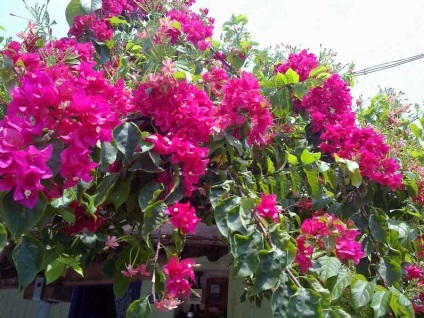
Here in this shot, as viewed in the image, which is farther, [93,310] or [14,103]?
[93,310]

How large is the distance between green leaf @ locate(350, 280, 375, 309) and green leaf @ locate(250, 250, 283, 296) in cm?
46

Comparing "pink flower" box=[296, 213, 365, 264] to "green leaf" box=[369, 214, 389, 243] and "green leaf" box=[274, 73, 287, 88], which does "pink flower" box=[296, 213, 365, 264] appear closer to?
"green leaf" box=[369, 214, 389, 243]

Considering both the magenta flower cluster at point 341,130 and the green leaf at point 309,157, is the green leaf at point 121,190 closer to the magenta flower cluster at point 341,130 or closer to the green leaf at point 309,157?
the green leaf at point 309,157

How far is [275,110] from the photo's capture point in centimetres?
233

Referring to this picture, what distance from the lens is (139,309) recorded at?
141cm

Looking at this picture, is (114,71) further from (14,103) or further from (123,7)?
(123,7)

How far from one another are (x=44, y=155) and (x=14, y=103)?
21 centimetres

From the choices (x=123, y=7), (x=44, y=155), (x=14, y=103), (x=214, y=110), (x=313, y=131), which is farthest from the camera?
(x=123, y=7)

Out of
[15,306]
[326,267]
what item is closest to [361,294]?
[326,267]

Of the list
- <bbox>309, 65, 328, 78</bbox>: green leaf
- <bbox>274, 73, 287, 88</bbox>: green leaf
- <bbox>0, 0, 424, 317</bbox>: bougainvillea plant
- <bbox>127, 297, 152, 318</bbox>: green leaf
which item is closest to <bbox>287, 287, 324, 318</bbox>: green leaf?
<bbox>0, 0, 424, 317</bbox>: bougainvillea plant

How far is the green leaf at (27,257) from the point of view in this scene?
1328mm

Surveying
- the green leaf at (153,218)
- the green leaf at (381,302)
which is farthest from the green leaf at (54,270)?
the green leaf at (381,302)

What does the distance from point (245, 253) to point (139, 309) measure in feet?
0.98

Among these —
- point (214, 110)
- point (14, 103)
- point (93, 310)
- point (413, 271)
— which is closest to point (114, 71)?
point (214, 110)
